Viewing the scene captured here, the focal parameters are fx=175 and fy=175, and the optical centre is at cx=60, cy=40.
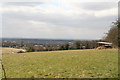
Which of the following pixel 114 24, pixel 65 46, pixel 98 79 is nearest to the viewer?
pixel 98 79

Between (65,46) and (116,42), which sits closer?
(116,42)

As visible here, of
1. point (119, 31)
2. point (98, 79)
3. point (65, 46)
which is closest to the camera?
point (98, 79)

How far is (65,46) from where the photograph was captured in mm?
49688

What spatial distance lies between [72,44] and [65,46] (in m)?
4.10

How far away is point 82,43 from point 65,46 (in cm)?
660

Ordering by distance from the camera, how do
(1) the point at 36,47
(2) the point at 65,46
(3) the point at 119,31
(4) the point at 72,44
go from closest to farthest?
1. (3) the point at 119,31
2. (1) the point at 36,47
3. (2) the point at 65,46
4. (4) the point at 72,44

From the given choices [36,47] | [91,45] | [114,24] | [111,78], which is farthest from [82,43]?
[111,78]

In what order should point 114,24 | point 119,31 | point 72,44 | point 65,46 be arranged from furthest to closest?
point 72,44 < point 65,46 < point 114,24 < point 119,31

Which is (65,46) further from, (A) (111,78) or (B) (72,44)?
(A) (111,78)

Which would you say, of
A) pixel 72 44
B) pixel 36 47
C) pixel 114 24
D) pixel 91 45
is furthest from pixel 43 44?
pixel 114 24

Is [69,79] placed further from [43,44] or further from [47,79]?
[43,44]

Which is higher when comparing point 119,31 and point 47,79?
point 119,31

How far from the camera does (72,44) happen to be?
174 feet

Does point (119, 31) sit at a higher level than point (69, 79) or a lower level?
higher
